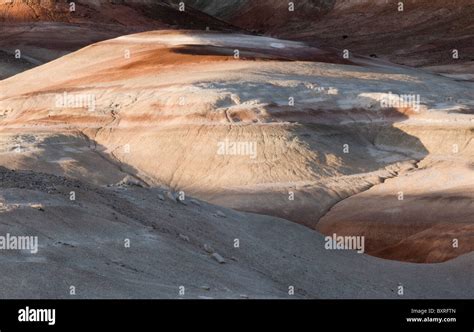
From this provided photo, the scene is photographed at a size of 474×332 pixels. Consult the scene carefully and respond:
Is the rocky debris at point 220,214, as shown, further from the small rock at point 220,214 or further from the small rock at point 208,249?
the small rock at point 208,249

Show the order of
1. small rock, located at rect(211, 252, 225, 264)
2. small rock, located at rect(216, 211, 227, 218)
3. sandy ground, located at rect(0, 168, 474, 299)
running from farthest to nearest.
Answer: small rock, located at rect(216, 211, 227, 218)
small rock, located at rect(211, 252, 225, 264)
sandy ground, located at rect(0, 168, 474, 299)

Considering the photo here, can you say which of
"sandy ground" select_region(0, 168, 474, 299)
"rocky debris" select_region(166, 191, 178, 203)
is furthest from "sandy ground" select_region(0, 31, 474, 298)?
"rocky debris" select_region(166, 191, 178, 203)

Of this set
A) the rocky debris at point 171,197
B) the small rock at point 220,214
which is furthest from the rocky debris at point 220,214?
the rocky debris at point 171,197

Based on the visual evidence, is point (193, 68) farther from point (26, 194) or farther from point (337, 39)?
point (337, 39)

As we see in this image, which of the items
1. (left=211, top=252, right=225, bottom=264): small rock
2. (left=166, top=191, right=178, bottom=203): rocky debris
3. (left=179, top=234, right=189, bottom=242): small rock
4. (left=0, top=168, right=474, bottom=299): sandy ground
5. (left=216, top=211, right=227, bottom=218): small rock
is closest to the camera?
(left=0, top=168, right=474, bottom=299): sandy ground

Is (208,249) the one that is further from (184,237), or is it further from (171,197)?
(171,197)

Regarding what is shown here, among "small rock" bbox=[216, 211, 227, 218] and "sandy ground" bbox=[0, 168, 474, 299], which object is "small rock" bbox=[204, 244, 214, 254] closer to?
"sandy ground" bbox=[0, 168, 474, 299]

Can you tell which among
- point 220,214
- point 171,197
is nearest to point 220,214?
point 220,214

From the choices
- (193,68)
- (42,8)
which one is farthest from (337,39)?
(193,68)
